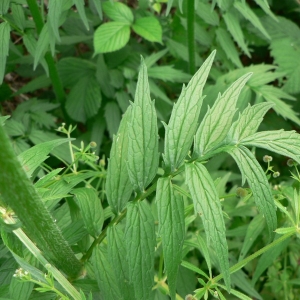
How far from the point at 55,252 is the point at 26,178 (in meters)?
0.18

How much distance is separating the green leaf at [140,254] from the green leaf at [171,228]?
34 millimetres

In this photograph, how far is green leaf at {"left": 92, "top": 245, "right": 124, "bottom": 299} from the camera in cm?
75

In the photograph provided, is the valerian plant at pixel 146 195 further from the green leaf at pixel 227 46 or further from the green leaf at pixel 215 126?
the green leaf at pixel 227 46

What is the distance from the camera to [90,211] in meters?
0.79

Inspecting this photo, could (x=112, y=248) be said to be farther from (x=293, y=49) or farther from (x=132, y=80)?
(x=293, y=49)

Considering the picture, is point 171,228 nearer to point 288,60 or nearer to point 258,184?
point 258,184

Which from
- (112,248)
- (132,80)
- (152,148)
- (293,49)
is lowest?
(293,49)

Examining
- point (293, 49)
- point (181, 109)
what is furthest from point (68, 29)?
point (181, 109)

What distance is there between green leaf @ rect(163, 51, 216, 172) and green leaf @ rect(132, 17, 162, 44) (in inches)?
30.7

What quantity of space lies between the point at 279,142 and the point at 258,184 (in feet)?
0.25

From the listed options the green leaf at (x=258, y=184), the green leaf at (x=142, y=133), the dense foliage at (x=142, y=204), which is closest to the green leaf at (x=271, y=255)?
the dense foliage at (x=142, y=204)

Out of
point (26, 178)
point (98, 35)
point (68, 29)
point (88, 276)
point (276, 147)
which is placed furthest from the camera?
point (68, 29)

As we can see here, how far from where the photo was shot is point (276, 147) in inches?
27.0

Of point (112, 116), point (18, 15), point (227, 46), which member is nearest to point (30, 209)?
point (18, 15)
